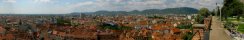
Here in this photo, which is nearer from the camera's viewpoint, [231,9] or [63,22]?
[231,9]

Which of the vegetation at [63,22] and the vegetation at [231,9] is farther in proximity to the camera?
the vegetation at [63,22]

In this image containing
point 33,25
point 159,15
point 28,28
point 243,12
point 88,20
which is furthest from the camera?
point 159,15

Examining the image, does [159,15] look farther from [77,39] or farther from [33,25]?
[77,39]

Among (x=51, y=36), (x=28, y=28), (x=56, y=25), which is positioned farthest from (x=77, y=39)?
(x=56, y=25)

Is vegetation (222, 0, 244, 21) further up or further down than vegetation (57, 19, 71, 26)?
further up

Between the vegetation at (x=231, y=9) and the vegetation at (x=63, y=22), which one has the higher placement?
the vegetation at (x=231, y=9)

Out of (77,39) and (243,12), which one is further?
(243,12)

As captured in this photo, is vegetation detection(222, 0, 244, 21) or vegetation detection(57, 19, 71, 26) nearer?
vegetation detection(222, 0, 244, 21)

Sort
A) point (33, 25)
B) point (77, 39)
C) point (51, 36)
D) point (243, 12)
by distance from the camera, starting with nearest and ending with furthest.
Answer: point (77, 39) → point (51, 36) → point (33, 25) → point (243, 12)

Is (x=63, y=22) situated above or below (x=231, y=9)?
below

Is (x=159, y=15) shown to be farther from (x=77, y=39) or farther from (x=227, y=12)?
(x=77, y=39)
